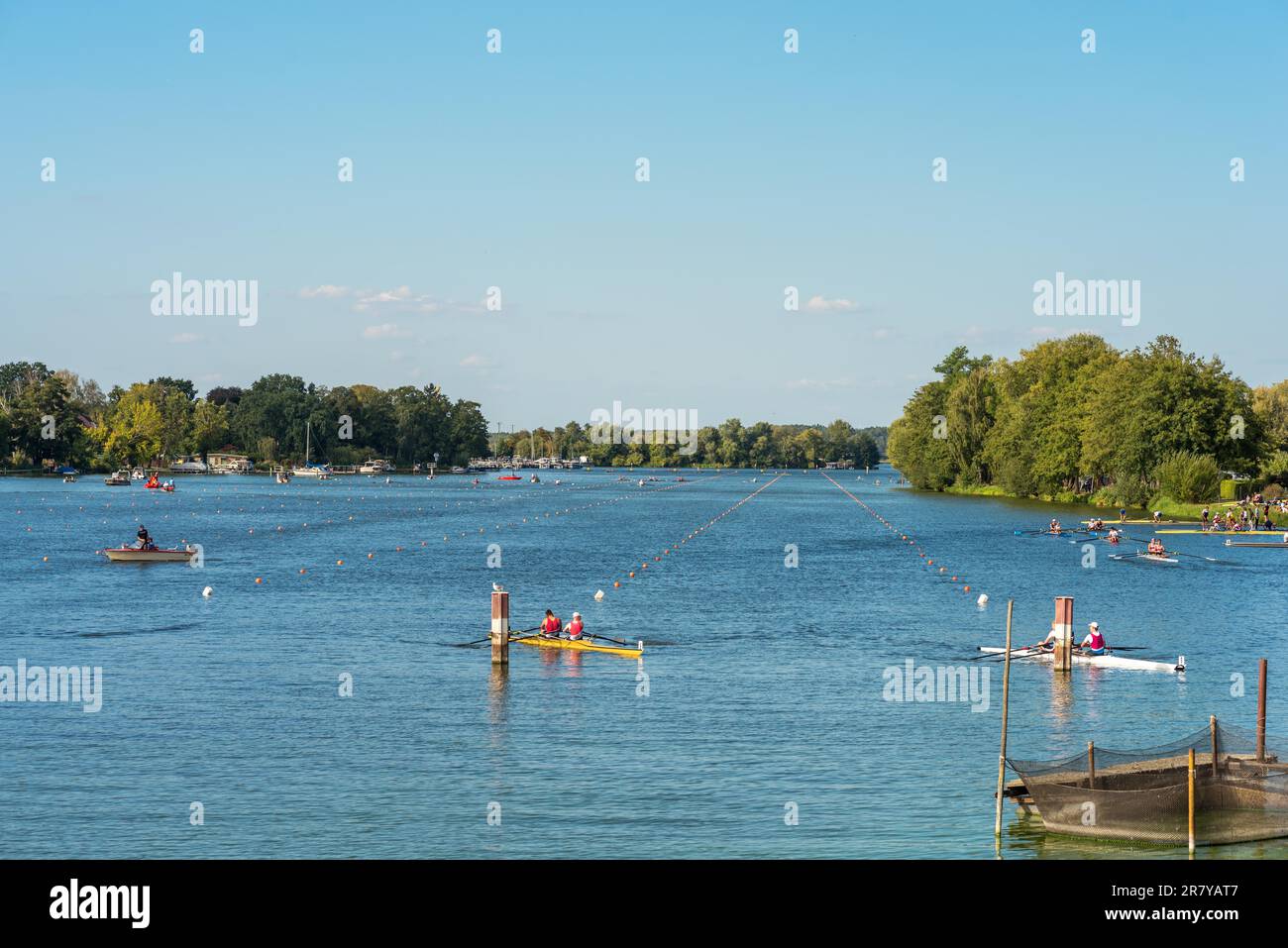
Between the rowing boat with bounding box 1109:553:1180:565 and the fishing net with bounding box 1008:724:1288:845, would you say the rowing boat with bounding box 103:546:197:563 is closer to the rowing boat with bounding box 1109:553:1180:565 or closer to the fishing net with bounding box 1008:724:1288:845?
the rowing boat with bounding box 1109:553:1180:565

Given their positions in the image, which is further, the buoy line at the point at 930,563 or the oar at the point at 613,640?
the buoy line at the point at 930,563

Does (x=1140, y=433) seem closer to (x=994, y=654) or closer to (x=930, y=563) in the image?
(x=930, y=563)

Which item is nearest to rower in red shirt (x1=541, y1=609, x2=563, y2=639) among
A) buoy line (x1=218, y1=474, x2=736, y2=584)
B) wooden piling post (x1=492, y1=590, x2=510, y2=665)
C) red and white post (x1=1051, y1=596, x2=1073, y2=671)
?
wooden piling post (x1=492, y1=590, x2=510, y2=665)

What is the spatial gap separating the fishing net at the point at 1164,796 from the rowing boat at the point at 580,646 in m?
23.8

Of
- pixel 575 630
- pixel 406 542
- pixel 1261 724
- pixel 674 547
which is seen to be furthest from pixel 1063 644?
pixel 406 542

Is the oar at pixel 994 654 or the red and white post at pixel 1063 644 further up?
the red and white post at pixel 1063 644

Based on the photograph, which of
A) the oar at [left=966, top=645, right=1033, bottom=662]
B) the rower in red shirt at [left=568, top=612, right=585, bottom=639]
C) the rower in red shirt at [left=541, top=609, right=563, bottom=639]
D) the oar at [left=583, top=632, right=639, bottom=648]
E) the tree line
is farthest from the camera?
the tree line

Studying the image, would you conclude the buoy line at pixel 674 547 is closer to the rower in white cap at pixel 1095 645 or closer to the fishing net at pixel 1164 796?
the rower in white cap at pixel 1095 645

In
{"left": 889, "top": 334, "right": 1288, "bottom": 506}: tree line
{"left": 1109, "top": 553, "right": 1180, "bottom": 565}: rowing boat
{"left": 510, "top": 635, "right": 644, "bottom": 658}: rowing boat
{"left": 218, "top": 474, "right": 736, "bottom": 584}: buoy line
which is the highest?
{"left": 889, "top": 334, "right": 1288, "bottom": 506}: tree line

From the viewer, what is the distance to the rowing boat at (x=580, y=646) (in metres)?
52.6

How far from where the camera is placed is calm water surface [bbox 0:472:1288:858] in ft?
101

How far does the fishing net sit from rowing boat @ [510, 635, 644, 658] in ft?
78.2

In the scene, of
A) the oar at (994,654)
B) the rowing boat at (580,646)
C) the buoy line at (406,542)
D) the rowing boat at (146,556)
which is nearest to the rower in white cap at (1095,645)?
the oar at (994,654)
